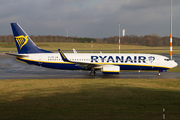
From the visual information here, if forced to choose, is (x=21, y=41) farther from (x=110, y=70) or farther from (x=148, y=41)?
(x=148, y=41)

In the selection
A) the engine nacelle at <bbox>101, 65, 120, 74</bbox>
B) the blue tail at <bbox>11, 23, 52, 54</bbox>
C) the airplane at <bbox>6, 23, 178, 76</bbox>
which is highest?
the blue tail at <bbox>11, 23, 52, 54</bbox>

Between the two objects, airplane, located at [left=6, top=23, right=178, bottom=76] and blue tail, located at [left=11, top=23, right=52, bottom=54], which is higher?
blue tail, located at [left=11, top=23, right=52, bottom=54]

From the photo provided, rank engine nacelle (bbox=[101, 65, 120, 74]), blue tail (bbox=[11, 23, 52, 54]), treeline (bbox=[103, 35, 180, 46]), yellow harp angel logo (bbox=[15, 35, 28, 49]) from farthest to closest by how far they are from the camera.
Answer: treeline (bbox=[103, 35, 180, 46])
yellow harp angel logo (bbox=[15, 35, 28, 49])
blue tail (bbox=[11, 23, 52, 54])
engine nacelle (bbox=[101, 65, 120, 74])

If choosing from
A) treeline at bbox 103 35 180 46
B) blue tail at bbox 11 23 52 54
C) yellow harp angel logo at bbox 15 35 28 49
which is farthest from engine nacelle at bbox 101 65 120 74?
treeline at bbox 103 35 180 46

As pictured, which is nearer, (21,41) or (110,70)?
(110,70)

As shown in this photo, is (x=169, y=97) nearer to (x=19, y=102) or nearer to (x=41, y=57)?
(x=19, y=102)

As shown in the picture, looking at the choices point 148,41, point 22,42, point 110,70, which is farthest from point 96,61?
point 148,41

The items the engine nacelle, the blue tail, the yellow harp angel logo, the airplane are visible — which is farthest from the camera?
the yellow harp angel logo

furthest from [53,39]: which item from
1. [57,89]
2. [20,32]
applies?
[57,89]

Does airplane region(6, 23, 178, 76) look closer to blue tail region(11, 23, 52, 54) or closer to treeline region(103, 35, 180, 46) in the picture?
blue tail region(11, 23, 52, 54)

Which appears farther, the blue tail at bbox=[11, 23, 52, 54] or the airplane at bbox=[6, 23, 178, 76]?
the blue tail at bbox=[11, 23, 52, 54]

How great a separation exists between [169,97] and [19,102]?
1238 cm

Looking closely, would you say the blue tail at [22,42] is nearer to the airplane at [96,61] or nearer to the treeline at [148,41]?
the airplane at [96,61]

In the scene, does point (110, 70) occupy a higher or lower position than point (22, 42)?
lower
